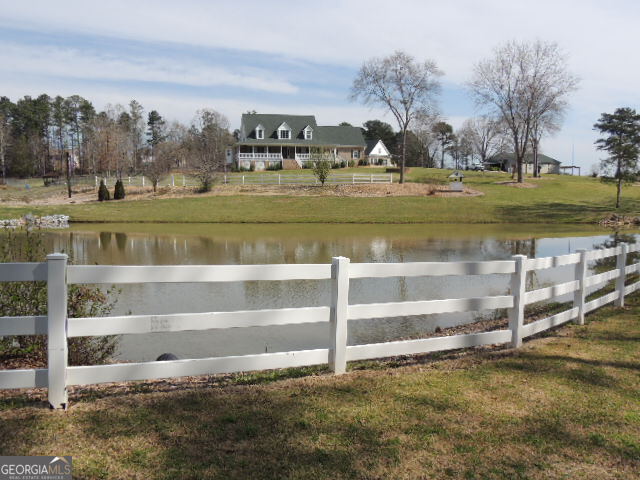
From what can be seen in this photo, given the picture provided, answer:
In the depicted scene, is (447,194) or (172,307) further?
(447,194)

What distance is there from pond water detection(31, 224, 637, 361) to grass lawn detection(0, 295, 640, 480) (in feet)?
10.8

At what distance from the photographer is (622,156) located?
4878 cm

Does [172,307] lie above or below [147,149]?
below

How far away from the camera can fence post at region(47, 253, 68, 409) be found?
5023 millimetres

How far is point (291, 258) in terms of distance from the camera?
22.5 metres

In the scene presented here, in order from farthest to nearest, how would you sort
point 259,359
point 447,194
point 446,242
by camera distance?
1. point 447,194
2. point 446,242
3. point 259,359

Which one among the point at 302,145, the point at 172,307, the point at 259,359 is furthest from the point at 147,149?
the point at 259,359

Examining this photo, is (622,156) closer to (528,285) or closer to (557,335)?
(528,285)

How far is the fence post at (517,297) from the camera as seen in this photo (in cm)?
759

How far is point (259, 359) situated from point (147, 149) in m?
93.8

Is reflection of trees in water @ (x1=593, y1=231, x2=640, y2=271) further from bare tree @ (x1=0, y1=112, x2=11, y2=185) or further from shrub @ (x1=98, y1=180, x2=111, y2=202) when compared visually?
bare tree @ (x1=0, y1=112, x2=11, y2=185)

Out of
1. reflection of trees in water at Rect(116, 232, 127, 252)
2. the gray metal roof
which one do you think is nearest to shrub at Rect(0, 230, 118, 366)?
reflection of trees in water at Rect(116, 232, 127, 252)

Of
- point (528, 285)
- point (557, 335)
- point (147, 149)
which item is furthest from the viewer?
point (147, 149)

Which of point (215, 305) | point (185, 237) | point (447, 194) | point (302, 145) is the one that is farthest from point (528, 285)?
point (302, 145)
